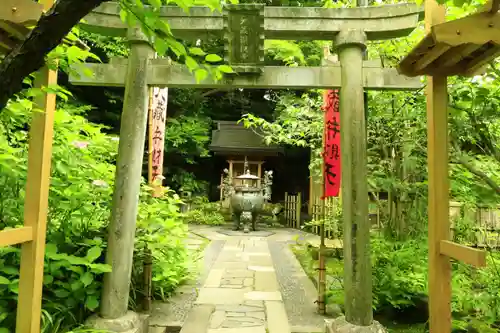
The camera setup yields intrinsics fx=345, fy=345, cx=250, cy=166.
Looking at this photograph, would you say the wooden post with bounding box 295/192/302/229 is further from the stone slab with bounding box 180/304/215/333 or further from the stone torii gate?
the stone torii gate

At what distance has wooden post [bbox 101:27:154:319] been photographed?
3.41 m

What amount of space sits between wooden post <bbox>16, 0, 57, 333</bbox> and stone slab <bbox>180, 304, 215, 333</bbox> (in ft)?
6.04

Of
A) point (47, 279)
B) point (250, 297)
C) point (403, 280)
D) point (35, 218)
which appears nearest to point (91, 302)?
point (47, 279)

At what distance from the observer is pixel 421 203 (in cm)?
476

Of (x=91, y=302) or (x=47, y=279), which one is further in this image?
(x=91, y=302)

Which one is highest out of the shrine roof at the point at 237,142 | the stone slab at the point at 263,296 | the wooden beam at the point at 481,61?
the shrine roof at the point at 237,142

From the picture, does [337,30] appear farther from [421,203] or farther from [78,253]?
[78,253]

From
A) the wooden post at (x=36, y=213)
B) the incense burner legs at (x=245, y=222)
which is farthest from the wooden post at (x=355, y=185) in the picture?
the incense burner legs at (x=245, y=222)

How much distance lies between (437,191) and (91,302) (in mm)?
3258

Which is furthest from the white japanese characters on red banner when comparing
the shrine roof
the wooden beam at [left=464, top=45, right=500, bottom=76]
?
the shrine roof

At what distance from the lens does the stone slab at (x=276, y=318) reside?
151 inches

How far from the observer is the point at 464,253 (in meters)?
2.13

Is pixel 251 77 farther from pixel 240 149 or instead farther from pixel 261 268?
pixel 240 149

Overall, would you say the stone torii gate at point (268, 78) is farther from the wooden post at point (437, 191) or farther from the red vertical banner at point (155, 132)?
the red vertical banner at point (155, 132)
